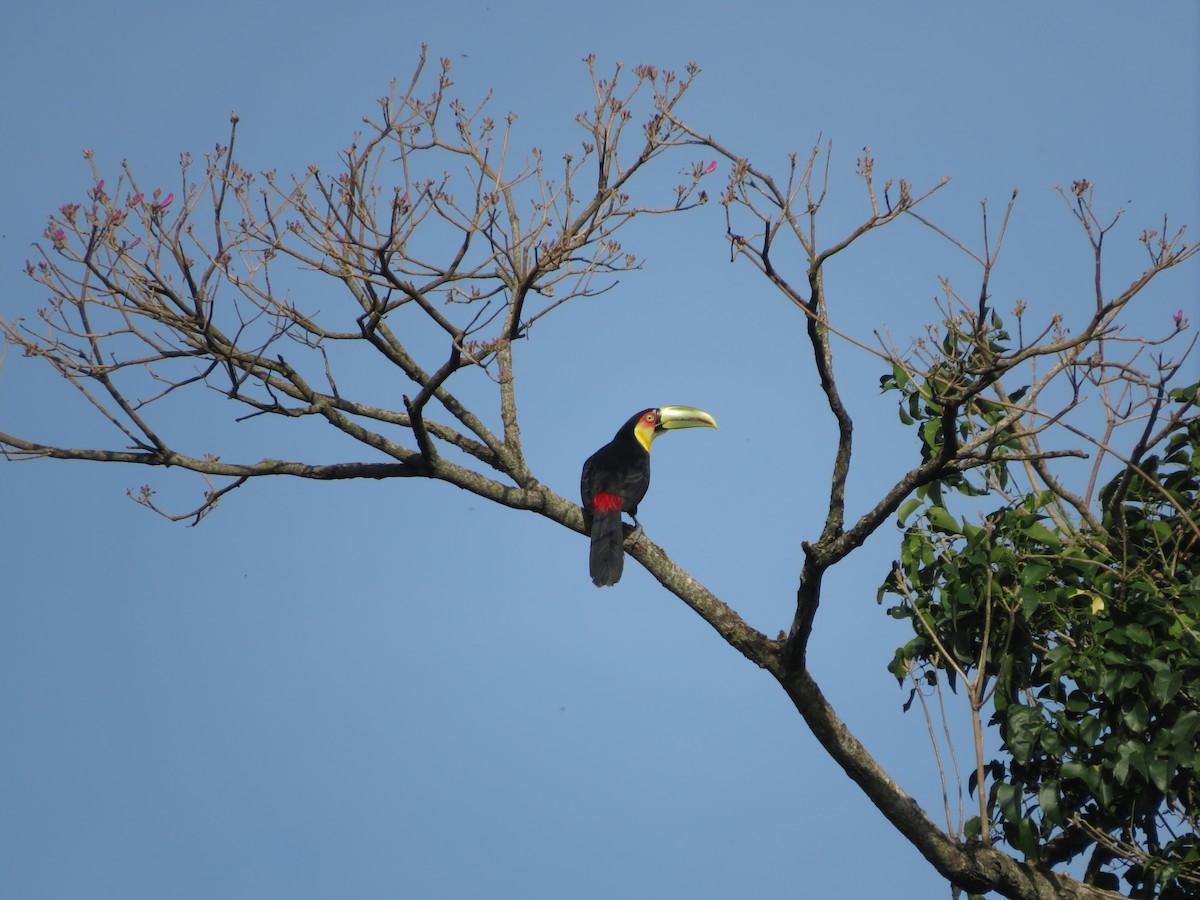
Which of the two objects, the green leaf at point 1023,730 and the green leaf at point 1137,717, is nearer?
the green leaf at point 1137,717

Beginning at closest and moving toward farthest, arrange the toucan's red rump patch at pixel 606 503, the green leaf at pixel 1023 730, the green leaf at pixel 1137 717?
the green leaf at pixel 1137 717 → the green leaf at pixel 1023 730 → the toucan's red rump patch at pixel 606 503

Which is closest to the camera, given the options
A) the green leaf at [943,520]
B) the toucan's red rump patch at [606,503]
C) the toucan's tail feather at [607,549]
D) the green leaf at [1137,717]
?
the green leaf at [1137,717]

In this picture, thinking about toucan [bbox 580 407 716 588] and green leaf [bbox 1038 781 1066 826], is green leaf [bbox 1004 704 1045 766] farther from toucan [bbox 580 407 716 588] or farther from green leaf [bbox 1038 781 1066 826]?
toucan [bbox 580 407 716 588]

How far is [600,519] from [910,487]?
1.94 metres

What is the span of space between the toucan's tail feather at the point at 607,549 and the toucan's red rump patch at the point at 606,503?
0.11 ft

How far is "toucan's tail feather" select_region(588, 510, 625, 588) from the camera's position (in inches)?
247

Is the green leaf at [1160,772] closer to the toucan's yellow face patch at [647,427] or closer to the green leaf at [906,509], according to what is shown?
the green leaf at [906,509]

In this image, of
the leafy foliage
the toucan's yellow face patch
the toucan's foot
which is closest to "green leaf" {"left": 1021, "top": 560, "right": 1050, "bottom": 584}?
the leafy foliage

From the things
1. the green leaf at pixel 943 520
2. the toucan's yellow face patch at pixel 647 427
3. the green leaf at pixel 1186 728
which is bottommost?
A: the green leaf at pixel 1186 728

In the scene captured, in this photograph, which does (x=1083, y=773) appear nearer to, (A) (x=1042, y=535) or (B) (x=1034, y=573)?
(B) (x=1034, y=573)

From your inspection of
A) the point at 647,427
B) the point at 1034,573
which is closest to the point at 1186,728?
the point at 1034,573

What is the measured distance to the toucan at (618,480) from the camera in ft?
20.7

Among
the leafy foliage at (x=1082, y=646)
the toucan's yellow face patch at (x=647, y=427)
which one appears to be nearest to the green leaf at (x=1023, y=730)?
the leafy foliage at (x=1082, y=646)

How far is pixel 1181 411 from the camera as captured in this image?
551 centimetres
